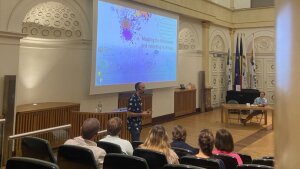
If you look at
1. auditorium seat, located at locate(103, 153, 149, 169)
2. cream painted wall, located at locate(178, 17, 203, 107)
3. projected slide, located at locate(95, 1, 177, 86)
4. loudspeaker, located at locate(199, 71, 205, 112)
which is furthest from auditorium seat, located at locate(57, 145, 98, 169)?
loudspeaker, located at locate(199, 71, 205, 112)

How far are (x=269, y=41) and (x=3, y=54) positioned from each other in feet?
37.7

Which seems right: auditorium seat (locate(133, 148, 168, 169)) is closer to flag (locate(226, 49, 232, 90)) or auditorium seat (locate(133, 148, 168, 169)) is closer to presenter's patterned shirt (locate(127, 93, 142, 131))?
presenter's patterned shirt (locate(127, 93, 142, 131))

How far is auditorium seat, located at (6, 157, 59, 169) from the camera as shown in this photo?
200 cm

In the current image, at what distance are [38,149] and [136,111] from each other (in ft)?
7.67

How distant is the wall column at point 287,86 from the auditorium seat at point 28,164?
168cm

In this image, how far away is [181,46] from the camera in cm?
1148

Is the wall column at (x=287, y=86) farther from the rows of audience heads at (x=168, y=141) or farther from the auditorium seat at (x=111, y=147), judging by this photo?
the auditorium seat at (x=111, y=147)

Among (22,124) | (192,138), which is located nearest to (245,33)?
(192,138)

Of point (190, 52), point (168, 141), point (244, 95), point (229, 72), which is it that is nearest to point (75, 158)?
point (168, 141)

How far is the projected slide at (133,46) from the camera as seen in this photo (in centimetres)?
702

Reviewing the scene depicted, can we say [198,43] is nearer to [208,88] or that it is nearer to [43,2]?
[208,88]

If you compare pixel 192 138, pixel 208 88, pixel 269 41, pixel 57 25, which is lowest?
pixel 192 138

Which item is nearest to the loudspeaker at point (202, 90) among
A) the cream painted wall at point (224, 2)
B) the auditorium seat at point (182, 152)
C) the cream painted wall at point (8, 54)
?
the cream painted wall at point (224, 2)

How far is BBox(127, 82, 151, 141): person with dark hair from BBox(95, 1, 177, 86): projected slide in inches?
77.8
